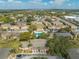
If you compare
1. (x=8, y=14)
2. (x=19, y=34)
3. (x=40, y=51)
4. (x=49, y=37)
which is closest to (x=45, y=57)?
(x=40, y=51)

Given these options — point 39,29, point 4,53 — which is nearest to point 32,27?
point 39,29

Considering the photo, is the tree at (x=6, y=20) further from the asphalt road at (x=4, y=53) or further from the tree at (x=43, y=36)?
the asphalt road at (x=4, y=53)

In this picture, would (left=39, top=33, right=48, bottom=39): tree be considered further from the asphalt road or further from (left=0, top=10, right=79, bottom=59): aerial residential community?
the asphalt road

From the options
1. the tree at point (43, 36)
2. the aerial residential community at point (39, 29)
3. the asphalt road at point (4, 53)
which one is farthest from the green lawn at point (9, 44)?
the tree at point (43, 36)

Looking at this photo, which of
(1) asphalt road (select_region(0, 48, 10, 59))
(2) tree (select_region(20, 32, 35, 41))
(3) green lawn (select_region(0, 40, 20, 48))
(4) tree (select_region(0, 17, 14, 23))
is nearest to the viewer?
(1) asphalt road (select_region(0, 48, 10, 59))

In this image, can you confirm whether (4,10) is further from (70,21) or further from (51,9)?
(70,21)

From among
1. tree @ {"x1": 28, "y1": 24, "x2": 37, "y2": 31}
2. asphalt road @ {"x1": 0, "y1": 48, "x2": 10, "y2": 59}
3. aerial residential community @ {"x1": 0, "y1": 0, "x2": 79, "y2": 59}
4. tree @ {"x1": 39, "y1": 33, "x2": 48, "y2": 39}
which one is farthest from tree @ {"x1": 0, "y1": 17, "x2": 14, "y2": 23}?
asphalt road @ {"x1": 0, "y1": 48, "x2": 10, "y2": 59}

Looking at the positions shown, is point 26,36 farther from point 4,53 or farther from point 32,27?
point 4,53

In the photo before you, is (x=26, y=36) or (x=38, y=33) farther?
(x=38, y=33)
